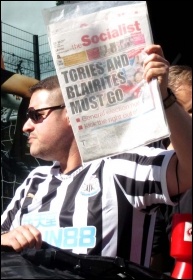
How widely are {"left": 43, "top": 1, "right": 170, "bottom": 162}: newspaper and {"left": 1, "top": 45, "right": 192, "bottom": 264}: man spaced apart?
0.05 m

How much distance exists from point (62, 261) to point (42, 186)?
91cm

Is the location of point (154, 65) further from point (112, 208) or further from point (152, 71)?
point (112, 208)

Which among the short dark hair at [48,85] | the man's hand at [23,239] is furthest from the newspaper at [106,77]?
the short dark hair at [48,85]

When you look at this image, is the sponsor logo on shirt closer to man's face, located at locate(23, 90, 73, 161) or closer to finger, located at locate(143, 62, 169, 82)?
man's face, located at locate(23, 90, 73, 161)

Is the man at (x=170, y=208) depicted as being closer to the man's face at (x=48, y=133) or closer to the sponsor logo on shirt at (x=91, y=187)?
the sponsor logo on shirt at (x=91, y=187)

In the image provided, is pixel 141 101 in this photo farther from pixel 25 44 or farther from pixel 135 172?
pixel 25 44

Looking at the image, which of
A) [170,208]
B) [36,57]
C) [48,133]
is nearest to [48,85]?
[48,133]

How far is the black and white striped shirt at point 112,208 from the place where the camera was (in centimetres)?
205

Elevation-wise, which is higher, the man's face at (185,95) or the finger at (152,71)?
the finger at (152,71)

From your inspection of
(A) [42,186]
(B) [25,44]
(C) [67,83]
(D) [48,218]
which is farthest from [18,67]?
(C) [67,83]

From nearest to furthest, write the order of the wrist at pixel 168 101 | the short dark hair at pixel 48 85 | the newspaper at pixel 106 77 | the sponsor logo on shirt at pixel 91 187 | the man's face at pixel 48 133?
the newspaper at pixel 106 77 < the wrist at pixel 168 101 < the sponsor logo on shirt at pixel 91 187 < the man's face at pixel 48 133 < the short dark hair at pixel 48 85

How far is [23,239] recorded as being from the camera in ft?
5.62

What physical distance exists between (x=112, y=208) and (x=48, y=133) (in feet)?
1.80

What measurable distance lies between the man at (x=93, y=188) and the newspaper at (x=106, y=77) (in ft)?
0.18
